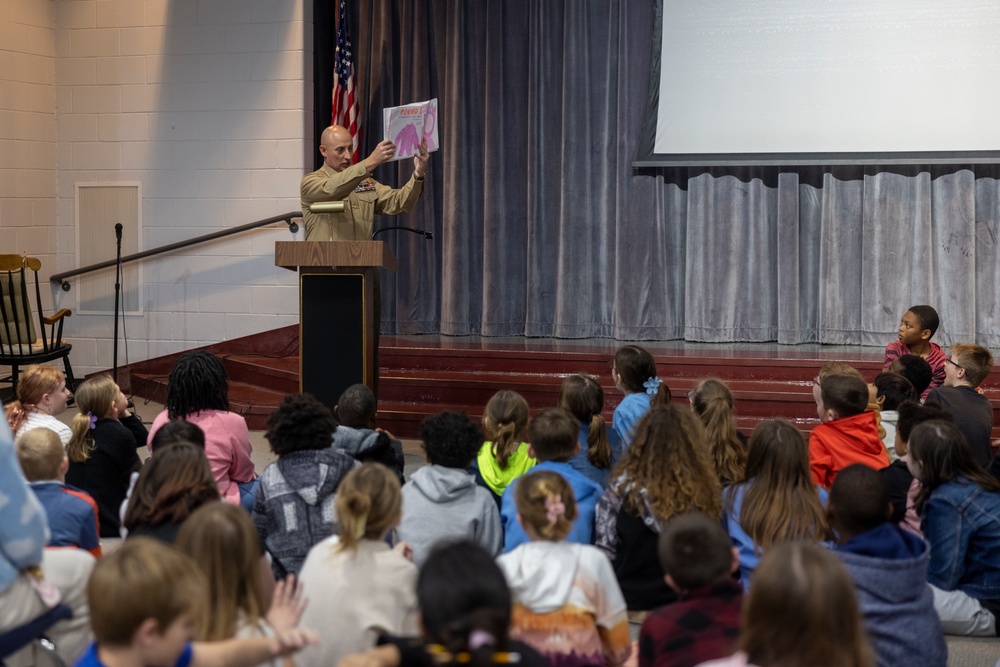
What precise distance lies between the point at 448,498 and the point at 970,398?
238 cm

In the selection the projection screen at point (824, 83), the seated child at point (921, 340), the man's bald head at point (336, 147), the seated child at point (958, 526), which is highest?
the projection screen at point (824, 83)

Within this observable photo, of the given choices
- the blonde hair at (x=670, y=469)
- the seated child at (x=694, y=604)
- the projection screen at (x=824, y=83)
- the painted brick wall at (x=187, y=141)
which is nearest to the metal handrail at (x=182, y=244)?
the painted brick wall at (x=187, y=141)

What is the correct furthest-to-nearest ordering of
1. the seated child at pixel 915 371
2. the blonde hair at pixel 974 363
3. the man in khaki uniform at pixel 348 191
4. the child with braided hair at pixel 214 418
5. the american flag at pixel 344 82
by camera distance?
the american flag at pixel 344 82 < the man in khaki uniform at pixel 348 191 < the seated child at pixel 915 371 < the blonde hair at pixel 974 363 < the child with braided hair at pixel 214 418

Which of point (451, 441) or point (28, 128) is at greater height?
point (28, 128)

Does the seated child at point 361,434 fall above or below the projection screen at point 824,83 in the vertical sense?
below

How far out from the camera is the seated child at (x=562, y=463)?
3059mm

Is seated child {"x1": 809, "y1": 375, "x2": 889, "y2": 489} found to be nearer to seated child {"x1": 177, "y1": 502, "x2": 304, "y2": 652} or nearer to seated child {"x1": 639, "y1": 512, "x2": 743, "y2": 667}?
seated child {"x1": 639, "y1": 512, "x2": 743, "y2": 667}

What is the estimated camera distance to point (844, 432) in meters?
3.59

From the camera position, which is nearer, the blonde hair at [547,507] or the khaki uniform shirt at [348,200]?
the blonde hair at [547,507]

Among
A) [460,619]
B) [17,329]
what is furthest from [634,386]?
[17,329]

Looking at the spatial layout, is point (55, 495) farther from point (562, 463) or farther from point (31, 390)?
point (562, 463)

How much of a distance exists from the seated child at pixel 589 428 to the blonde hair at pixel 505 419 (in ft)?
0.81

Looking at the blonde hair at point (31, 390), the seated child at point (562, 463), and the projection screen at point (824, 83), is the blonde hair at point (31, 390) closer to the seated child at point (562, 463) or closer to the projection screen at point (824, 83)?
the seated child at point (562, 463)

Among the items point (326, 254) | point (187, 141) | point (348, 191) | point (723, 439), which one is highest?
point (187, 141)
